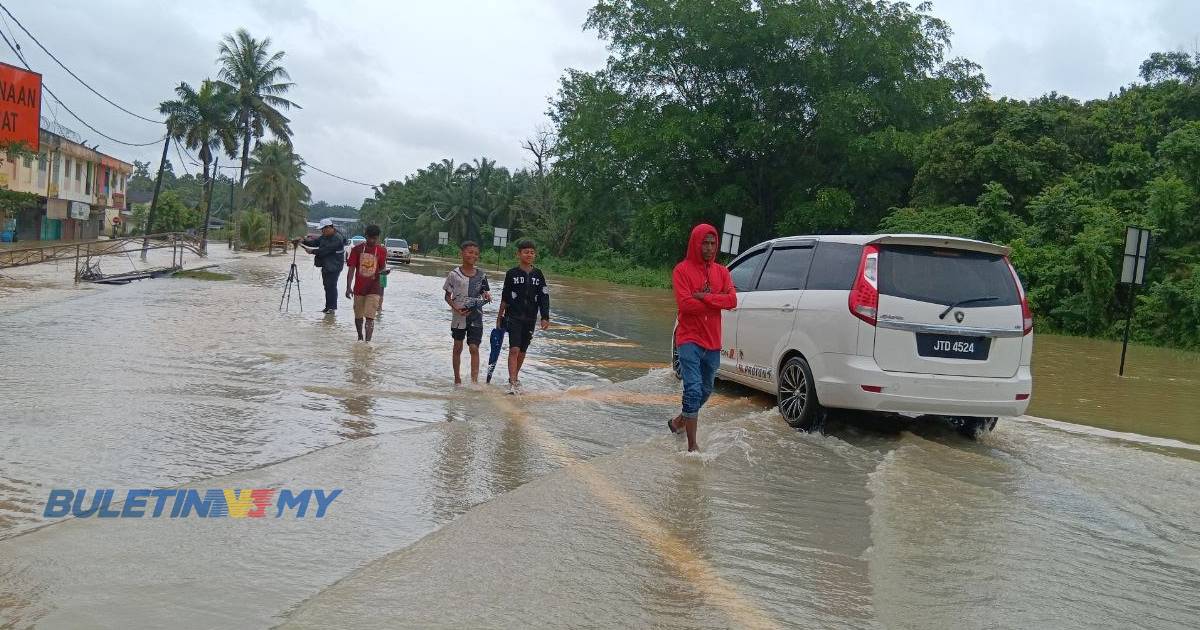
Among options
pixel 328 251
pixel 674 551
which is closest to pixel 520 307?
pixel 674 551

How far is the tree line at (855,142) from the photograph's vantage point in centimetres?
2658

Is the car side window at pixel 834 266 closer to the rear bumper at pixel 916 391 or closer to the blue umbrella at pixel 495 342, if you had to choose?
the rear bumper at pixel 916 391

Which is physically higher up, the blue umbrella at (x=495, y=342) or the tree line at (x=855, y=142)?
the tree line at (x=855, y=142)

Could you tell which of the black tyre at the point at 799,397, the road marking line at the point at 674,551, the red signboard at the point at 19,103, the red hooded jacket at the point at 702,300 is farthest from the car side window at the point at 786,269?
the red signboard at the point at 19,103

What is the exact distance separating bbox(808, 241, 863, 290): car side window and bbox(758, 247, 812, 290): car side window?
147 mm

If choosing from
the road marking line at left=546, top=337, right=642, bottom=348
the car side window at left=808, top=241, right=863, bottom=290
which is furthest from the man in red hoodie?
the road marking line at left=546, top=337, right=642, bottom=348

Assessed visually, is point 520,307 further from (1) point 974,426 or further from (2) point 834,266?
(1) point 974,426

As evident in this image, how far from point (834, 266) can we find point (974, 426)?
6.38 ft

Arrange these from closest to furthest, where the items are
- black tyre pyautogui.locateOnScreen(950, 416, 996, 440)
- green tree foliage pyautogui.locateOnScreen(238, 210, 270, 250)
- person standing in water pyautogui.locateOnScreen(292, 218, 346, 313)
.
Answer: black tyre pyautogui.locateOnScreen(950, 416, 996, 440) < person standing in water pyautogui.locateOnScreen(292, 218, 346, 313) < green tree foliage pyautogui.locateOnScreen(238, 210, 270, 250)

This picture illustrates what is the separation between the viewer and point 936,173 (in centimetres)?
3394

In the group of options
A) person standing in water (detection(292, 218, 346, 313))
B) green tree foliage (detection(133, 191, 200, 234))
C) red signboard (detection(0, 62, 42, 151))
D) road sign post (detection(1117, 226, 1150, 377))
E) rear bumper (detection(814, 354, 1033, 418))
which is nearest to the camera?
rear bumper (detection(814, 354, 1033, 418))

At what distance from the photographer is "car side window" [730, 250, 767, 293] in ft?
31.5

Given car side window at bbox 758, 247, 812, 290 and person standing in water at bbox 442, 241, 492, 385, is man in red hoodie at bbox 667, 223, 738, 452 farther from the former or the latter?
person standing in water at bbox 442, 241, 492, 385

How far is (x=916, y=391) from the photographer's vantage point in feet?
24.1
